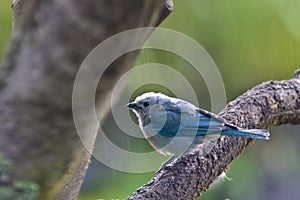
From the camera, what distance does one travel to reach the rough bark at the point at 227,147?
1.40 m

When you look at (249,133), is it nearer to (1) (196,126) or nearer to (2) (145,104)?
(1) (196,126)

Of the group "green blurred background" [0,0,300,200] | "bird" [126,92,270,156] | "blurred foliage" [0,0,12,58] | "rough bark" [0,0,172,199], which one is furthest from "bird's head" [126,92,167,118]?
"rough bark" [0,0,172,199]

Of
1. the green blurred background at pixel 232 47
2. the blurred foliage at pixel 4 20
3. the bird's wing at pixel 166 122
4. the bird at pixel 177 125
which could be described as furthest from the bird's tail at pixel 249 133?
the blurred foliage at pixel 4 20

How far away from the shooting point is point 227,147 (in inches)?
63.5

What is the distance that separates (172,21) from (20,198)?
1752 millimetres

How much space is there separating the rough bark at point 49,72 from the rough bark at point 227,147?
74cm

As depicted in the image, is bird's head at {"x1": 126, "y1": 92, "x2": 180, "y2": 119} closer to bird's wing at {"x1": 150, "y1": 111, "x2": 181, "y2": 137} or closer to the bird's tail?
bird's wing at {"x1": 150, "y1": 111, "x2": 181, "y2": 137}

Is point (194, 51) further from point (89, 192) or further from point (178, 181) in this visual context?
point (178, 181)

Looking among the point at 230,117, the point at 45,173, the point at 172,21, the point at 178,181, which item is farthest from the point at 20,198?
the point at 172,21

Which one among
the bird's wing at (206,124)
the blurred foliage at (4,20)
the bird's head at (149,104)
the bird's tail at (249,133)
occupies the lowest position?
the bird's tail at (249,133)

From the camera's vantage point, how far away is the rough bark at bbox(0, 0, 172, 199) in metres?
0.50

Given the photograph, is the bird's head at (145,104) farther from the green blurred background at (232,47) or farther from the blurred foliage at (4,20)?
the blurred foliage at (4,20)

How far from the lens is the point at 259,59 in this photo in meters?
2.42

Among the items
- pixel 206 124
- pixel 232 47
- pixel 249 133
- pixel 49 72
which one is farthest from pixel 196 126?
pixel 49 72
